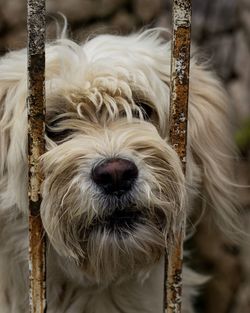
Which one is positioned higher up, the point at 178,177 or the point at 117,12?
the point at 117,12

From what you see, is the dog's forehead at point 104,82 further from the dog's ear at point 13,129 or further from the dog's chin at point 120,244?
the dog's chin at point 120,244

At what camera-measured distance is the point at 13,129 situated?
289 cm

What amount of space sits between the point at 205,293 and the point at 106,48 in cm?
202

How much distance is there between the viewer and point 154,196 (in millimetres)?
2514

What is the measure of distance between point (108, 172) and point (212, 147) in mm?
716

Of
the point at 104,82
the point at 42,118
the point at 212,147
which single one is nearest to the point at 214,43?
the point at 212,147

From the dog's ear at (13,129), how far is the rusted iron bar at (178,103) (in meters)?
0.57

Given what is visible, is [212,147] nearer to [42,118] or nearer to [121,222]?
[121,222]

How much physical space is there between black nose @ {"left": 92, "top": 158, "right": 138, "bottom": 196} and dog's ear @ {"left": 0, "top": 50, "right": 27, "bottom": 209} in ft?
1.37

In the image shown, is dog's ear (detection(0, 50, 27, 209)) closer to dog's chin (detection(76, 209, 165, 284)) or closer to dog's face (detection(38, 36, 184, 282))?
dog's face (detection(38, 36, 184, 282))

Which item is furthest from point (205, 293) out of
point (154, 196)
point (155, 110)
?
point (154, 196)

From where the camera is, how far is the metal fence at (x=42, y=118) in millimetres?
2229

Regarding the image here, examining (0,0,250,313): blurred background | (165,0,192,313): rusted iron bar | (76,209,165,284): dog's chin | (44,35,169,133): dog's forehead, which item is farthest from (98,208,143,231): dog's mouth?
(0,0,250,313): blurred background

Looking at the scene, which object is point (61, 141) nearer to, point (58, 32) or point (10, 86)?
point (10, 86)
